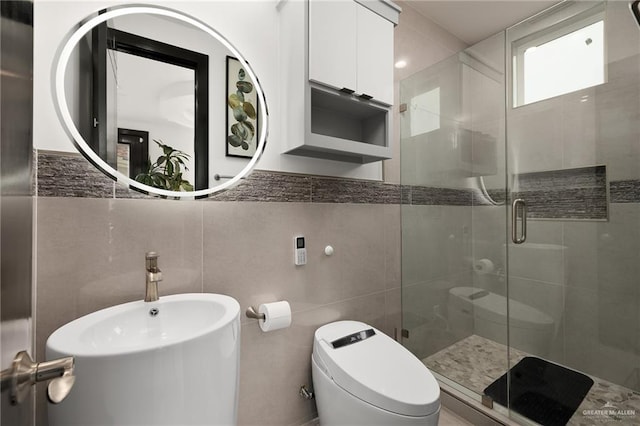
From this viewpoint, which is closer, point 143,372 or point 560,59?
point 143,372

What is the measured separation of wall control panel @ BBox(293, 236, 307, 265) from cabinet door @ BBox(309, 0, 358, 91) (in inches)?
26.0

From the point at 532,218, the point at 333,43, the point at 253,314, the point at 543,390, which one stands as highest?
the point at 333,43

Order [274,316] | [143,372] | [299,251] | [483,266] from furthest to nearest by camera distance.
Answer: [483,266], [299,251], [274,316], [143,372]

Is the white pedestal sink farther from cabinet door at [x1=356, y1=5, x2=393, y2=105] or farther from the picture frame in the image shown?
cabinet door at [x1=356, y1=5, x2=393, y2=105]

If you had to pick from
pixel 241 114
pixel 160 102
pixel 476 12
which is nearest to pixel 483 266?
pixel 241 114

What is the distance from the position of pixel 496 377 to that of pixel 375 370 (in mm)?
862

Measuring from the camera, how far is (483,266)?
1.58 m

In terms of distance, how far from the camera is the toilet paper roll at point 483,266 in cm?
155

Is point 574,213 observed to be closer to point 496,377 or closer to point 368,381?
point 496,377

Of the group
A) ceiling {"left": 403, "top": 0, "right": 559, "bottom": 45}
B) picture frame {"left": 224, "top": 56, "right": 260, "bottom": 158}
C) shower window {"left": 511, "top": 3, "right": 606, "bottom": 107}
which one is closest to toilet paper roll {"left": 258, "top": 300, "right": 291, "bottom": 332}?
picture frame {"left": 224, "top": 56, "right": 260, "bottom": 158}

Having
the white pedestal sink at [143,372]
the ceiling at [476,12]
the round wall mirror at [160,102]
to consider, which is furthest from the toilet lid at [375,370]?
the ceiling at [476,12]

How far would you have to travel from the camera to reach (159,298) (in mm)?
883

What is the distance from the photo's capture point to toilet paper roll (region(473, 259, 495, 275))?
155 cm

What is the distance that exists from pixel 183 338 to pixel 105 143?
0.67m
